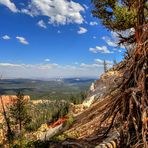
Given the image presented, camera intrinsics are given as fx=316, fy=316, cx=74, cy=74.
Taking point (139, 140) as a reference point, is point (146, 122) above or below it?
above

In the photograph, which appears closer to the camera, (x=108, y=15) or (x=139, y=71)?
(x=139, y=71)

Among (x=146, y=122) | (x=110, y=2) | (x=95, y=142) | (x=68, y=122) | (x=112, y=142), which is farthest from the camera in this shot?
(x=110, y=2)

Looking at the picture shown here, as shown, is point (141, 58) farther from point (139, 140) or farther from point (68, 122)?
point (68, 122)

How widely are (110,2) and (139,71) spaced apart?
67.8ft

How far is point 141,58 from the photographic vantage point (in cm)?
561

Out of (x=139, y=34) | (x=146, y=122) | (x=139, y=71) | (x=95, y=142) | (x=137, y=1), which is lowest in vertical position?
(x=95, y=142)

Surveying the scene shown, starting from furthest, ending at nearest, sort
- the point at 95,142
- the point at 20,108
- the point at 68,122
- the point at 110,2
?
the point at 20,108
the point at 110,2
the point at 68,122
the point at 95,142

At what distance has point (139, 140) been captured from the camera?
544 centimetres

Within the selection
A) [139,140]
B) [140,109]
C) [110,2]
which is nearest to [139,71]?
[140,109]

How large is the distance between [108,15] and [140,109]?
70.4 ft

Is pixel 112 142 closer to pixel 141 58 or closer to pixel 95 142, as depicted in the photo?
pixel 95 142

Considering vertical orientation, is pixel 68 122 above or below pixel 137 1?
below

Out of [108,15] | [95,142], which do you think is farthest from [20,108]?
[95,142]

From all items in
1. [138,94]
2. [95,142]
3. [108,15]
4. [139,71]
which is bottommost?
[95,142]
